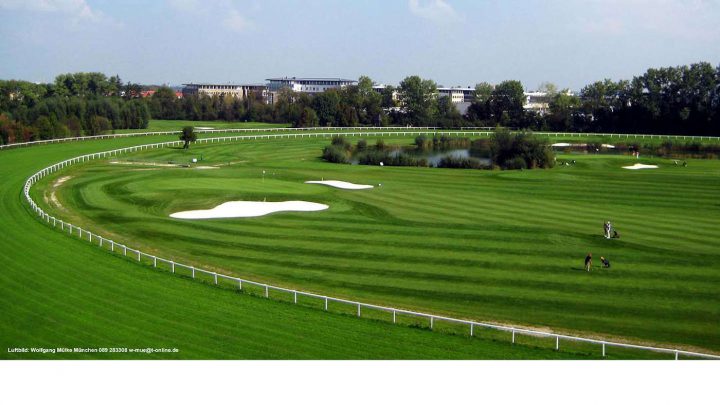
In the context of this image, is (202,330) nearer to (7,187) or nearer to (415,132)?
(7,187)

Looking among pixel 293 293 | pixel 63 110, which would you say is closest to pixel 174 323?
pixel 293 293

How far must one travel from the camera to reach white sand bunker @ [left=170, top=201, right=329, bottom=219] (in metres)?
49.5

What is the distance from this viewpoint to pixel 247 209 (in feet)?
169

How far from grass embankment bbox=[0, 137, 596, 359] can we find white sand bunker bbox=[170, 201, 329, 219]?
53.4 feet

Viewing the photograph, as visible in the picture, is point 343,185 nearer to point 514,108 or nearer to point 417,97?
point 514,108

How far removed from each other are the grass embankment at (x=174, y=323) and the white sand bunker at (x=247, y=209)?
53.4ft

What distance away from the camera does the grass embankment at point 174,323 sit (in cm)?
2241

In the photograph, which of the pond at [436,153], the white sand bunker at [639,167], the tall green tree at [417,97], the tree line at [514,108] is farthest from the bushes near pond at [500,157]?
the tall green tree at [417,97]

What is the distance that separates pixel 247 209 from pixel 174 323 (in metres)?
27.1

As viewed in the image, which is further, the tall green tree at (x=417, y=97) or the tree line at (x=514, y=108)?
the tall green tree at (x=417, y=97)

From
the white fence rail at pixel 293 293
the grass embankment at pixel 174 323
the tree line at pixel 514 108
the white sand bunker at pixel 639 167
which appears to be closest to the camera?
the grass embankment at pixel 174 323

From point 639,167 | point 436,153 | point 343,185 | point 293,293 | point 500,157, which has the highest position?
point 500,157

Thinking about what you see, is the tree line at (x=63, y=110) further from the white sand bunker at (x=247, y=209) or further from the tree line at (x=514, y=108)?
the white sand bunker at (x=247, y=209)

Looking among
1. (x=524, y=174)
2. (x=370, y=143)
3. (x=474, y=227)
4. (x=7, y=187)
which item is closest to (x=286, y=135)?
(x=370, y=143)
